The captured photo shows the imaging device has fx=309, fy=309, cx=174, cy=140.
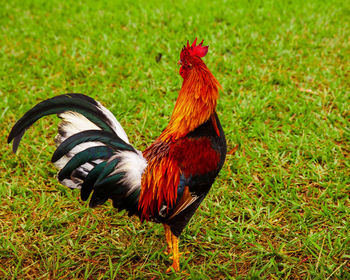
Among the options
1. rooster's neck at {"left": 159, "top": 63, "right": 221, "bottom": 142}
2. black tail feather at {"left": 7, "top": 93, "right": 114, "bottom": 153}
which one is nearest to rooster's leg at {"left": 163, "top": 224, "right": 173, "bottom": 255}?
rooster's neck at {"left": 159, "top": 63, "right": 221, "bottom": 142}

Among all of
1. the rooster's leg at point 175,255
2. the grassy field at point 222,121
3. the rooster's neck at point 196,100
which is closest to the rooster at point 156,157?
the rooster's neck at point 196,100

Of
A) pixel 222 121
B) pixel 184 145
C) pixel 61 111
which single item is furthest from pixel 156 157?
pixel 222 121

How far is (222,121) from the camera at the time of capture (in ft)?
11.9

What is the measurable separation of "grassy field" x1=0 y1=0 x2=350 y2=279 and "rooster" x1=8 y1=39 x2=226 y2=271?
2.04 feet

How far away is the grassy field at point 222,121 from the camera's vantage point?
95.4 inches

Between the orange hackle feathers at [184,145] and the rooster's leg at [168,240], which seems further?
the rooster's leg at [168,240]

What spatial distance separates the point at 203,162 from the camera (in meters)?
2.04

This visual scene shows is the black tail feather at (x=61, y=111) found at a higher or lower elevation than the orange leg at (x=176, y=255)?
higher

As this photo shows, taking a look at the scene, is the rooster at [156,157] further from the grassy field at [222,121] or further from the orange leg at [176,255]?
the grassy field at [222,121]

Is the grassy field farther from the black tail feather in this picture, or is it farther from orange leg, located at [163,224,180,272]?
the black tail feather

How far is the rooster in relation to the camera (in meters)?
1.98

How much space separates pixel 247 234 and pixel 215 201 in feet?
1.43

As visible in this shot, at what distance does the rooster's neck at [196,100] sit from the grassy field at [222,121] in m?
1.01

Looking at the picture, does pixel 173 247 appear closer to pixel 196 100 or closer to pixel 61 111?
pixel 196 100
